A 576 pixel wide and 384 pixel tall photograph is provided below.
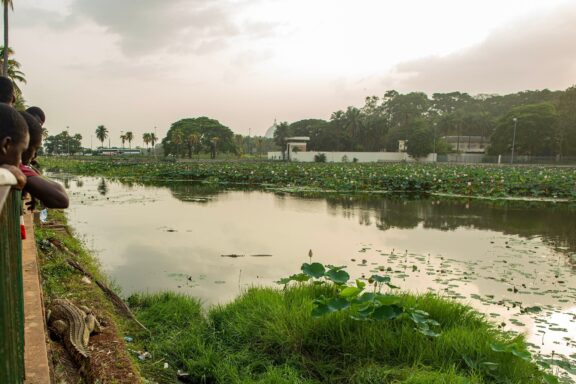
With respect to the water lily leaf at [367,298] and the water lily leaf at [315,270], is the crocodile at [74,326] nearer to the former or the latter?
the water lily leaf at [315,270]

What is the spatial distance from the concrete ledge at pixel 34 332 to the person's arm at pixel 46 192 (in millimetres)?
798

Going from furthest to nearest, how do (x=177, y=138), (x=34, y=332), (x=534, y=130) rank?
(x=177, y=138) → (x=534, y=130) → (x=34, y=332)

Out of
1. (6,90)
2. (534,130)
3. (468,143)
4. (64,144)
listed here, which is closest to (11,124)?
(6,90)

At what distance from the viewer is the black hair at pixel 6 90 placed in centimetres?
260

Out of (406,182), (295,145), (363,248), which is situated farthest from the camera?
(295,145)

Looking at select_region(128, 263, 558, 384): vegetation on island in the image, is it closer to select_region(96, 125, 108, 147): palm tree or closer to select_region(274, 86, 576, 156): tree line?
select_region(274, 86, 576, 156): tree line

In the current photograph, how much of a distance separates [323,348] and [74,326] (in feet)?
→ 6.57

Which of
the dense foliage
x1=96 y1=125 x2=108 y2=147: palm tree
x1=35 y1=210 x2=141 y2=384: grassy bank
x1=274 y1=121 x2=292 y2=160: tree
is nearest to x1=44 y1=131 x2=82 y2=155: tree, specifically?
x1=96 y1=125 x2=108 y2=147: palm tree

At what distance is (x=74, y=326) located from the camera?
10.2 ft

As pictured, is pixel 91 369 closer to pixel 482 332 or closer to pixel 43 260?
pixel 43 260

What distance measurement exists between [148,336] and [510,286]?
4.69 m

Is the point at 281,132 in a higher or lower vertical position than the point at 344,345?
higher

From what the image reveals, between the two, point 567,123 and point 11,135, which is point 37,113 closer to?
point 11,135

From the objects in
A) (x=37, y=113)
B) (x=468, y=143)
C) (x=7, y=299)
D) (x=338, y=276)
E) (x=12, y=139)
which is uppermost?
(x=468, y=143)
